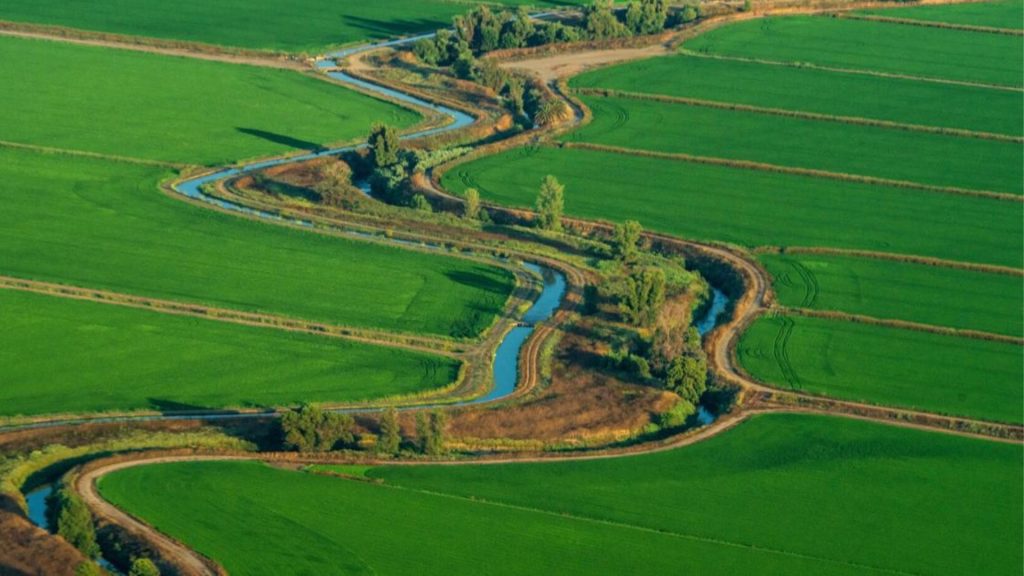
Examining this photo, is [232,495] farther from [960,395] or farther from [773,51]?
[773,51]

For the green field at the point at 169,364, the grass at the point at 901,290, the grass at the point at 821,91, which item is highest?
the grass at the point at 821,91

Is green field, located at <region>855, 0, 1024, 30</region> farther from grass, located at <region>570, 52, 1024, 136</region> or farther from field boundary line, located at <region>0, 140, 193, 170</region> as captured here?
field boundary line, located at <region>0, 140, 193, 170</region>

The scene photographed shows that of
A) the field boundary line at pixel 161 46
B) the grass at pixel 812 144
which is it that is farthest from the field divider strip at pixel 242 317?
the field boundary line at pixel 161 46

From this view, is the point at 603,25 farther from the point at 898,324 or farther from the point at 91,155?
the point at 898,324

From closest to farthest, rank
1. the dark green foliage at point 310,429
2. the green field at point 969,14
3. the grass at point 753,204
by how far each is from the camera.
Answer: the dark green foliage at point 310,429 → the grass at point 753,204 → the green field at point 969,14

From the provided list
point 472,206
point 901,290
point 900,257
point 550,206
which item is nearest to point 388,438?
point 550,206

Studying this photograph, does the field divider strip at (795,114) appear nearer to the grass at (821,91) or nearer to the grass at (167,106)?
the grass at (821,91)

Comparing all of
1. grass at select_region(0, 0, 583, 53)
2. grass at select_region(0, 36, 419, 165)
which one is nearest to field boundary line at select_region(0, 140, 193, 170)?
grass at select_region(0, 36, 419, 165)
